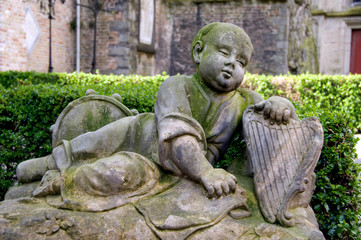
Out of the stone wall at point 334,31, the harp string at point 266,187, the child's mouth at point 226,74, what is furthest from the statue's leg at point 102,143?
the stone wall at point 334,31

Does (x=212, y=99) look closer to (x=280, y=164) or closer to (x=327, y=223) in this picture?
(x=280, y=164)

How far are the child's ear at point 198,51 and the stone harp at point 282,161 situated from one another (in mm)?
581

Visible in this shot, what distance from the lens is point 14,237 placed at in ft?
8.04

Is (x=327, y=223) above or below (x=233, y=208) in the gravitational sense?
below

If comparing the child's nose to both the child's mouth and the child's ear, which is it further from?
the child's ear

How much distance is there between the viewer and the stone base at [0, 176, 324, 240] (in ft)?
8.13

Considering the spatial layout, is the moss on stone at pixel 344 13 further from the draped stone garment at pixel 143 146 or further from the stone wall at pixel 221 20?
the draped stone garment at pixel 143 146

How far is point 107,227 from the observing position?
2514mm

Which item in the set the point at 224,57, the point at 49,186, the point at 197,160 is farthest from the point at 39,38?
the point at 197,160

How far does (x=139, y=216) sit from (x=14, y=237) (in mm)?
745

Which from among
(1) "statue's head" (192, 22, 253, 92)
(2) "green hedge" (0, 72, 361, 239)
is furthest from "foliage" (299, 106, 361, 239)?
(1) "statue's head" (192, 22, 253, 92)

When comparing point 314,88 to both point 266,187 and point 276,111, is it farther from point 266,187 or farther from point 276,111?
point 266,187

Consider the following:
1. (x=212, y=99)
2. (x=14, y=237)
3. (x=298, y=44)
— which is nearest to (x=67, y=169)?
(x=14, y=237)

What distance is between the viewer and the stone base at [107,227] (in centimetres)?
248
